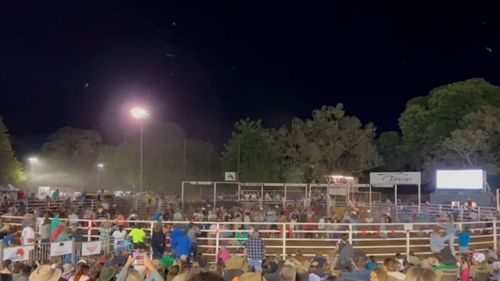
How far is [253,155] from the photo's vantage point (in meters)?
55.8

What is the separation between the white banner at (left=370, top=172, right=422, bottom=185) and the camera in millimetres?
34281

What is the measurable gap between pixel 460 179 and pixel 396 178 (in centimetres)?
721

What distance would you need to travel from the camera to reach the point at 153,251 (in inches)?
589

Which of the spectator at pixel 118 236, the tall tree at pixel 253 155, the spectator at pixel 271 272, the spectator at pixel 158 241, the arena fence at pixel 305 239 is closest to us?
the spectator at pixel 271 272

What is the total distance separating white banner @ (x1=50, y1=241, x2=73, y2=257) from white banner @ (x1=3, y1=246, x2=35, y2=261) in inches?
19.7

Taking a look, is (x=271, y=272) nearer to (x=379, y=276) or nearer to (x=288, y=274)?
(x=288, y=274)

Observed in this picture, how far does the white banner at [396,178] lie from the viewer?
34281 mm

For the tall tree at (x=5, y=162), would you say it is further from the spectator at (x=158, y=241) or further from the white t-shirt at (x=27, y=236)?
the spectator at (x=158, y=241)

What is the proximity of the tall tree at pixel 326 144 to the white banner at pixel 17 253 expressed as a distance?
4589cm

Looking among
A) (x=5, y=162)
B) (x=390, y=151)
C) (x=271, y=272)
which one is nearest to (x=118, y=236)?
(x=271, y=272)

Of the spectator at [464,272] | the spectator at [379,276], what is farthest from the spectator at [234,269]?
the spectator at [464,272]

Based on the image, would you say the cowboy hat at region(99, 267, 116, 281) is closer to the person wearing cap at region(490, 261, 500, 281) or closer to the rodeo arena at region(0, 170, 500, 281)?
the rodeo arena at region(0, 170, 500, 281)

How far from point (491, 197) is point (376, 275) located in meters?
36.3

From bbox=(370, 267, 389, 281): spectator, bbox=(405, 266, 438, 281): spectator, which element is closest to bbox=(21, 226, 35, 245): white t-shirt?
bbox=(370, 267, 389, 281): spectator
